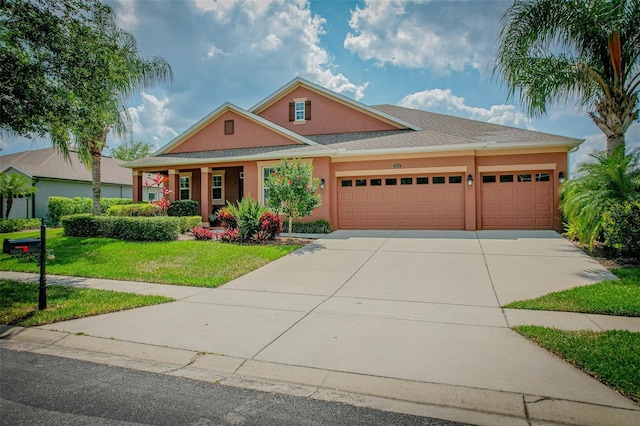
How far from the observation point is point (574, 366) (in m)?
3.78

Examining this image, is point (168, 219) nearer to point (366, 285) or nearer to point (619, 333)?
point (366, 285)

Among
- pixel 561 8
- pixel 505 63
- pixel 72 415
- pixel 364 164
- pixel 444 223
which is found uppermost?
pixel 561 8

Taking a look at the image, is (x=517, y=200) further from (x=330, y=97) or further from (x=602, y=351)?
(x=602, y=351)

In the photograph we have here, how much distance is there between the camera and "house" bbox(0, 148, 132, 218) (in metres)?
23.0

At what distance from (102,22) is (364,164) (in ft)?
34.2

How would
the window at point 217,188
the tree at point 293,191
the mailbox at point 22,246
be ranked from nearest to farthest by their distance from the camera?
1. the mailbox at point 22,246
2. the tree at point 293,191
3. the window at point 217,188

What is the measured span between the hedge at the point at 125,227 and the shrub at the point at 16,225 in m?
5.96

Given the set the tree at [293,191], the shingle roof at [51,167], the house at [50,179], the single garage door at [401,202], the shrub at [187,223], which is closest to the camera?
the tree at [293,191]

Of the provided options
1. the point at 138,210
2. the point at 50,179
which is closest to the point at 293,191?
the point at 138,210

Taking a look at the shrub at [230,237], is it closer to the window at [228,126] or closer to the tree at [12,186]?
the window at [228,126]

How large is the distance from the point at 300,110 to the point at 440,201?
952 centimetres

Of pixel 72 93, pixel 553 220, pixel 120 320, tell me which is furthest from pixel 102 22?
pixel 553 220

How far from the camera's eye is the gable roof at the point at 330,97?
18078mm

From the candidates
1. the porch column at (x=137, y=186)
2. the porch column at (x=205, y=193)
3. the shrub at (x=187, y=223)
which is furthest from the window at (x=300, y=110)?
the porch column at (x=137, y=186)
